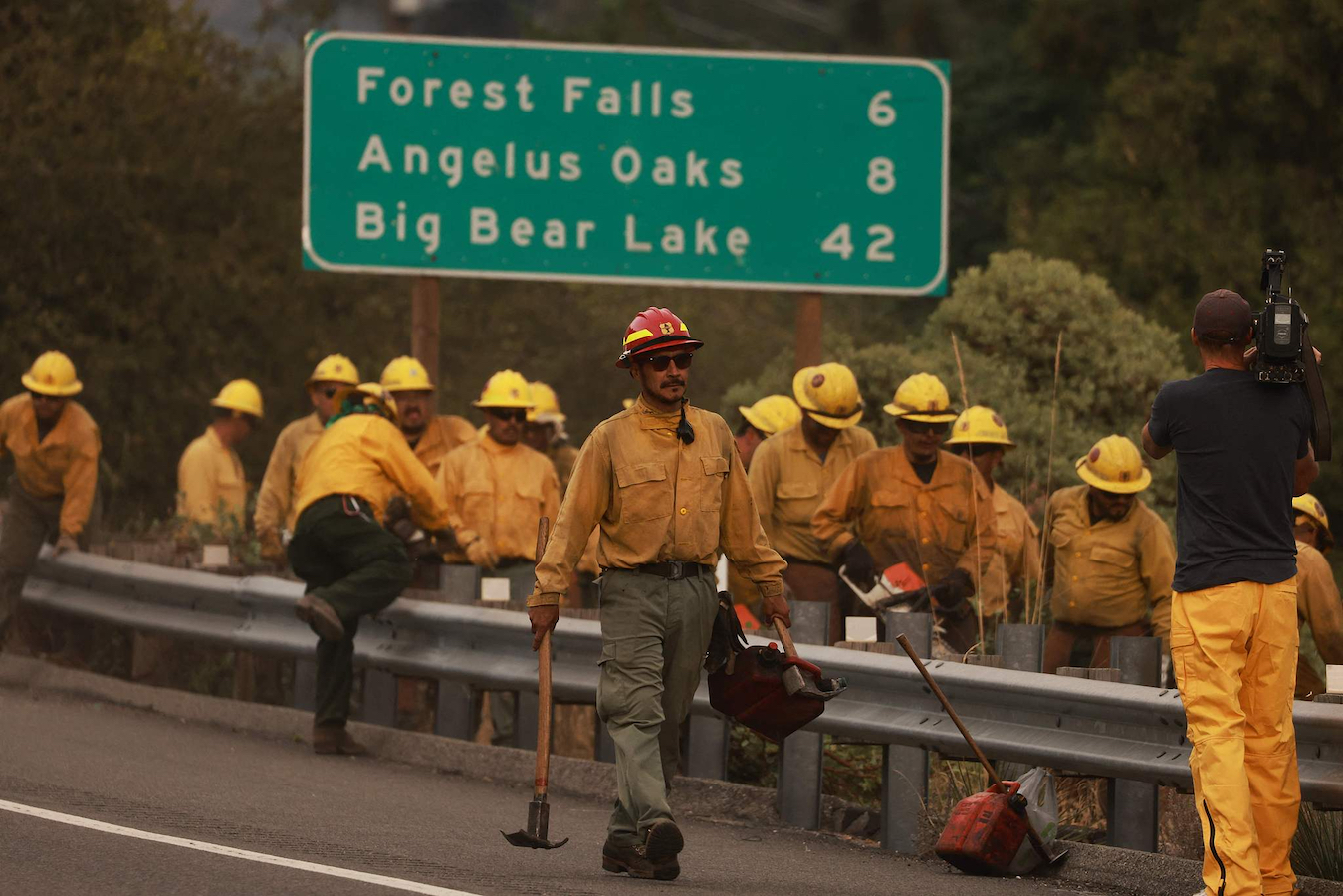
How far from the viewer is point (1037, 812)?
816cm

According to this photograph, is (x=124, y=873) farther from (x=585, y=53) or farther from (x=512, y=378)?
(x=585, y=53)

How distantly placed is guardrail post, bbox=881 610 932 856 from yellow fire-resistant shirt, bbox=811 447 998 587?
251cm

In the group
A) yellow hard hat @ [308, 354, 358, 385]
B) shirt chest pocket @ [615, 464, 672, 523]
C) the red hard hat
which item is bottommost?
shirt chest pocket @ [615, 464, 672, 523]

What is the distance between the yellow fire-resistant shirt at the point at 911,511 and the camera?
11.5 m

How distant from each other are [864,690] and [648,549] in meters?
1.38

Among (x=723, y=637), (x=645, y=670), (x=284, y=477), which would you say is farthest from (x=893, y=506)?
(x=284, y=477)

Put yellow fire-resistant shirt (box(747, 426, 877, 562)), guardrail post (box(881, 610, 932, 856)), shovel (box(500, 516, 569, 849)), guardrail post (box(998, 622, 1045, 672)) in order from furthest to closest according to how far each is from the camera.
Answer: yellow fire-resistant shirt (box(747, 426, 877, 562)) < guardrail post (box(881, 610, 932, 856)) < guardrail post (box(998, 622, 1045, 672)) < shovel (box(500, 516, 569, 849))

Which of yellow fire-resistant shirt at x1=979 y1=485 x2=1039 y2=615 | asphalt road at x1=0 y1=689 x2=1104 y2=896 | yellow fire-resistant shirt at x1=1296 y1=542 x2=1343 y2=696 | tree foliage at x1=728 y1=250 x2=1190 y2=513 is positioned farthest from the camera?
tree foliage at x1=728 y1=250 x2=1190 y2=513

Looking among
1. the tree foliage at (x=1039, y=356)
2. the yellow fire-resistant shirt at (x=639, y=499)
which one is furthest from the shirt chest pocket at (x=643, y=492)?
the tree foliage at (x=1039, y=356)

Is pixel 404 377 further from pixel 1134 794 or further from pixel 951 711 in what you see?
pixel 1134 794

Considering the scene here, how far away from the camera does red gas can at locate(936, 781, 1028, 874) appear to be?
788 cm

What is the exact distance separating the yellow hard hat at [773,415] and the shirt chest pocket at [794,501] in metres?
1.58

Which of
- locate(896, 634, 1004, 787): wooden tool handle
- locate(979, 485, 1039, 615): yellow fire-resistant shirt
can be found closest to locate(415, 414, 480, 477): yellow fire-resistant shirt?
locate(979, 485, 1039, 615): yellow fire-resistant shirt

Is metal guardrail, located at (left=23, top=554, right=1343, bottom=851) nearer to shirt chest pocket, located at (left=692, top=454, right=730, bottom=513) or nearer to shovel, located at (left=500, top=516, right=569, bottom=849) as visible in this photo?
shirt chest pocket, located at (left=692, top=454, right=730, bottom=513)
